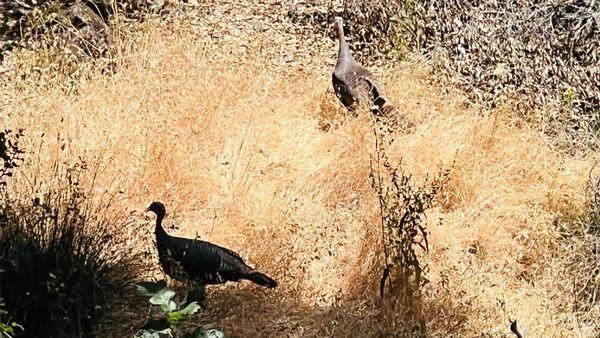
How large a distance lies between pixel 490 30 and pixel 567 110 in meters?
1.04

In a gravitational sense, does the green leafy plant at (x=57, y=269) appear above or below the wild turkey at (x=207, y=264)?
above

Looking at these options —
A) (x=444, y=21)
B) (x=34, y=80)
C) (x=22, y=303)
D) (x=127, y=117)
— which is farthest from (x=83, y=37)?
(x=22, y=303)

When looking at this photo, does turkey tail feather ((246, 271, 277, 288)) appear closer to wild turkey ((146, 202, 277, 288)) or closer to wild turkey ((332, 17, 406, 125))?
wild turkey ((146, 202, 277, 288))

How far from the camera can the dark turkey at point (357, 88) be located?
21.4ft

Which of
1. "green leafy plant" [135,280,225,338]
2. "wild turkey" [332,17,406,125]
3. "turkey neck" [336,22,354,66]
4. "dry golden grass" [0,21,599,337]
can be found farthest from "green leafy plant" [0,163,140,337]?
"turkey neck" [336,22,354,66]

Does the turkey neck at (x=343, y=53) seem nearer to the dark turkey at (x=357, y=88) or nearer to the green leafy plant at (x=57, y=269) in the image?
the dark turkey at (x=357, y=88)

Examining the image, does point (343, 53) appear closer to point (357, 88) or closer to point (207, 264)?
point (357, 88)

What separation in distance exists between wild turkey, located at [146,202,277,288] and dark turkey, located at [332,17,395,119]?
2.19 m

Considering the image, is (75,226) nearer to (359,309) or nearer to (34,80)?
(359,309)

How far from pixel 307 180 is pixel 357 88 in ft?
3.61

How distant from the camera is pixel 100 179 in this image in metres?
5.44

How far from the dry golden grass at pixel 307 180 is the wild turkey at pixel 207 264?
15cm

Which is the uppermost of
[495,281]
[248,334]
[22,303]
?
[22,303]

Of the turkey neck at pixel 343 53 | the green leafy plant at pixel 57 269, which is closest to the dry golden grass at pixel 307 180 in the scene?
the turkey neck at pixel 343 53
